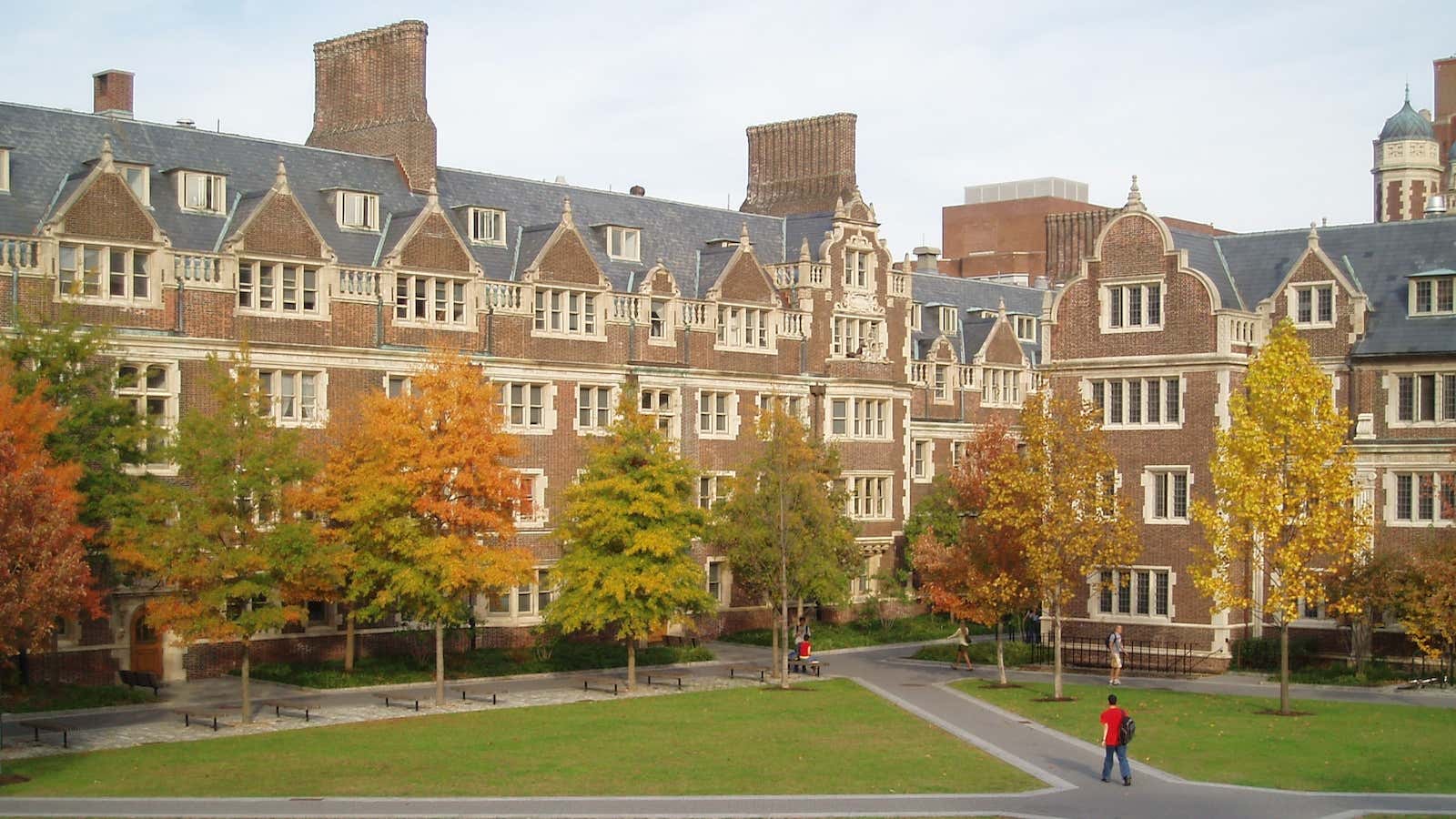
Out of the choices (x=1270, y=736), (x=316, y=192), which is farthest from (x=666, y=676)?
(x=1270, y=736)

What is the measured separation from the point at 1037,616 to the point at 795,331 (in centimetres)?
1413

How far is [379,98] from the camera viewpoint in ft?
197

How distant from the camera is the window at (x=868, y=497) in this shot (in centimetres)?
6788

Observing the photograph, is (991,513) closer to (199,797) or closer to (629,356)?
(629,356)

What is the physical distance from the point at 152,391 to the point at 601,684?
15.1 metres

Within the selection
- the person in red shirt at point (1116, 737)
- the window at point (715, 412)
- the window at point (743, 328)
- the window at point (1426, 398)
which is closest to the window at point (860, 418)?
the window at point (743, 328)

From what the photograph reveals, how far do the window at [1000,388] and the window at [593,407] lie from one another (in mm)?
25709

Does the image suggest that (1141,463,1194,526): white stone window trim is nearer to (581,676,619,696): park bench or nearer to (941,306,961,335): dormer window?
(581,676,619,696): park bench

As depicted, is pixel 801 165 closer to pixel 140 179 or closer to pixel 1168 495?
pixel 1168 495

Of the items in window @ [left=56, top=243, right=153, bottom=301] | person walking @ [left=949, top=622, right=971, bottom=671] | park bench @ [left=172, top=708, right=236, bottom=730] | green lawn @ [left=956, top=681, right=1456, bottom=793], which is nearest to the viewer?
green lawn @ [left=956, top=681, right=1456, bottom=793]

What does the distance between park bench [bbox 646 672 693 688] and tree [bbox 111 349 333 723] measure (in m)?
11.6

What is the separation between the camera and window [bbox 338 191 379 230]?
54.8 meters

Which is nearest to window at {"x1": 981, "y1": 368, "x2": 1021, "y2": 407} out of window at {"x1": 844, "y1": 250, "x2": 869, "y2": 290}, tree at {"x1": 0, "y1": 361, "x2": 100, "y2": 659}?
window at {"x1": 844, "y1": 250, "x2": 869, "y2": 290}

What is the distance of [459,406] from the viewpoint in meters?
46.0
